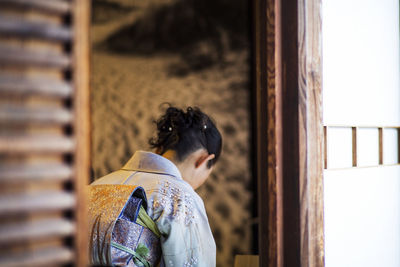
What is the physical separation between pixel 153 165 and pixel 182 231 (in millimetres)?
343

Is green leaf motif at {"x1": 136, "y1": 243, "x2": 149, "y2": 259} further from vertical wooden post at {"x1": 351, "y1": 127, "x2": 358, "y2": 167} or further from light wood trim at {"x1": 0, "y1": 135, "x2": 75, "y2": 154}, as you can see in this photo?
light wood trim at {"x1": 0, "y1": 135, "x2": 75, "y2": 154}

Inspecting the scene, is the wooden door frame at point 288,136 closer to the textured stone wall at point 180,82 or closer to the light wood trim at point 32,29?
the light wood trim at point 32,29

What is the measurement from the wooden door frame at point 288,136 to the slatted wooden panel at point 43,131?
766 mm

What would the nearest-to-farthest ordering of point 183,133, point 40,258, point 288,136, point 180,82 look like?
point 40,258 < point 288,136 < point 183,133 < point 180,82

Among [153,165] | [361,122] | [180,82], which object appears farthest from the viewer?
[180,82]

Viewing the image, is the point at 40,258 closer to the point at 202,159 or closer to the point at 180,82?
the point at 202,159

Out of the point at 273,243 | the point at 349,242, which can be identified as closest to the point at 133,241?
the point at 273,243

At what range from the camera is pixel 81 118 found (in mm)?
625

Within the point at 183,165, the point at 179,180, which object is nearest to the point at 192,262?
the point at 179,180

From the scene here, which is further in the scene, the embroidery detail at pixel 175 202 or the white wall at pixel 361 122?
the embroidery detail at pixel 175 202

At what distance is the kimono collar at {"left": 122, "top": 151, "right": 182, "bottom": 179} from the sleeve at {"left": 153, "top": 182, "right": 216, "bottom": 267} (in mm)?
136

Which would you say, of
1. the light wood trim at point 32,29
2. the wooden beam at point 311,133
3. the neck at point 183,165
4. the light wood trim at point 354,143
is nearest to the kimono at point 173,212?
the neck at point 183,165

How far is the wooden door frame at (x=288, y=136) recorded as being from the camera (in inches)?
50.3

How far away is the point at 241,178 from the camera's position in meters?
3.46
